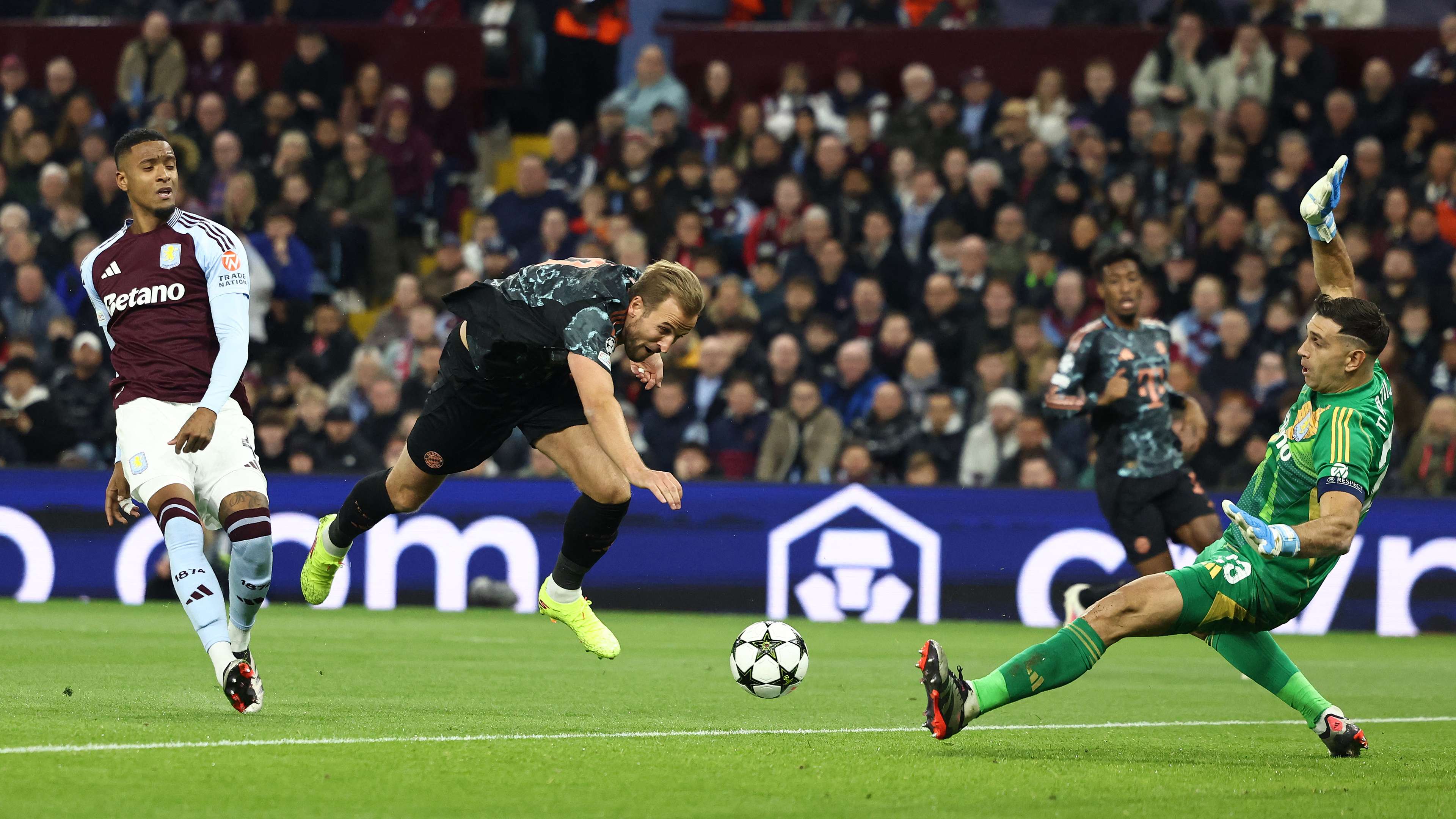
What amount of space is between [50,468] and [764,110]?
8568mm

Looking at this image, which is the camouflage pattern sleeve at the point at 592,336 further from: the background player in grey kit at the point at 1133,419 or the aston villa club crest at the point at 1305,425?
the background player in grey kit at the point at 1133,419

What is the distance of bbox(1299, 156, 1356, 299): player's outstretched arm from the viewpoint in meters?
7.70

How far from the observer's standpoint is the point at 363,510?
9.35 meters

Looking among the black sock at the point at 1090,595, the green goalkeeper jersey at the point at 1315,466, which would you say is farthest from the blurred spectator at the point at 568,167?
the green goalkeeper jersey at the point at 1315,466

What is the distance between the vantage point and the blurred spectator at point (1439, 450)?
49.8 ft

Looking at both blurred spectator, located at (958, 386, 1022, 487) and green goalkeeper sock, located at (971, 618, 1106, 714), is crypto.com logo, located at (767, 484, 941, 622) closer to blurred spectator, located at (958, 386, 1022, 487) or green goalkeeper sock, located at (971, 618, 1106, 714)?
blurred spectator, located at (958, 386, 1022, 487)

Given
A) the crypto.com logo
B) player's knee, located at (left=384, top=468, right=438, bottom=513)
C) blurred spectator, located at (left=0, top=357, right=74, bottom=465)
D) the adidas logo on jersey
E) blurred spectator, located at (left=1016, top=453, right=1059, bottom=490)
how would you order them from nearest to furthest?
the adidas logo on jersey → player's knee, located at (left=384, top=468, right=438, bottom=513) → the crypto.com logo → blurred spectator, located at (left=1016, top=453, right=1059, bottom=490) → blurred spectator, located at (left=0, top=357, right=74, bottom=465)

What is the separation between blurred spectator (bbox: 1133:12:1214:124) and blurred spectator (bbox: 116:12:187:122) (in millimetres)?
10642

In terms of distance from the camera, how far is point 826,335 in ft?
56.0

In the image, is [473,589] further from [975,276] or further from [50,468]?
[975,276]

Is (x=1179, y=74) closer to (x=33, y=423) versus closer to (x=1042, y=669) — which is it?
(x=33, y=423)

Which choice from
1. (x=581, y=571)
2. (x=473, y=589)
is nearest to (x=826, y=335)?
(x=473, y=589)

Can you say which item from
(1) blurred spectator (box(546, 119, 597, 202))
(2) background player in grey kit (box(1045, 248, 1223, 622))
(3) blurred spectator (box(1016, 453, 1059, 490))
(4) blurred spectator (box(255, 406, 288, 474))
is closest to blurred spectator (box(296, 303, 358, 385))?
(4) blurred spectator (box(255, 406, 288, 474))

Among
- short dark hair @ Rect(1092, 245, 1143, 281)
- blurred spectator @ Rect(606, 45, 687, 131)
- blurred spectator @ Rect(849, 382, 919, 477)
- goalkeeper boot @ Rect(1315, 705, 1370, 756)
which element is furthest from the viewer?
blurred spectator @ Rect(606, 45, 687, 131)
